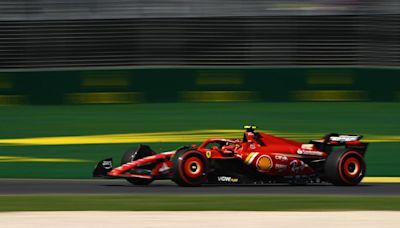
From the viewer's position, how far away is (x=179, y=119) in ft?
69.5

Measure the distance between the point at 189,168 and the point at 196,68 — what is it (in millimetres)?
11029

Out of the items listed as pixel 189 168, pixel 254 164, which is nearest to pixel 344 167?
pixel 254 164

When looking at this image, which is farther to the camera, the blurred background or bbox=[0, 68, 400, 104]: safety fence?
bbox=[0, 68, 400, 104]: safety fence

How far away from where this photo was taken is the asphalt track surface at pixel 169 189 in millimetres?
12055

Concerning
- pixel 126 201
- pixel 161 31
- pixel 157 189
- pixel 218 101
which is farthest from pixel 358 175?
pixel 161 31

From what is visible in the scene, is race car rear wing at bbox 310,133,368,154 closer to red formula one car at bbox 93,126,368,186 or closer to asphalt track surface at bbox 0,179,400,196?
red formula one car at bbox 93,126,368,186

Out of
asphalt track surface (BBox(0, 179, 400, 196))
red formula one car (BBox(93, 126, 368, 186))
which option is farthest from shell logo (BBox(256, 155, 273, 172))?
asphalt track surface (BBox(0, 179, 400, 196))

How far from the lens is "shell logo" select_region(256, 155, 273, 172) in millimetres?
12633

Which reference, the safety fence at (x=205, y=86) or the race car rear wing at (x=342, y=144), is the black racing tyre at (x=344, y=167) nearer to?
the race car rear wing at (x=342, y=144)

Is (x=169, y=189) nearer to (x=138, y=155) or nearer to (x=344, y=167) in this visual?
(x=138, y=155)

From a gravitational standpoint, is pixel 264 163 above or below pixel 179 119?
below

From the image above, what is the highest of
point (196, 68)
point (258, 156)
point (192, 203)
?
point (196, 68)

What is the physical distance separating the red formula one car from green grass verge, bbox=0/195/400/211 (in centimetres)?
99

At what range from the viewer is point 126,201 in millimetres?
10922
